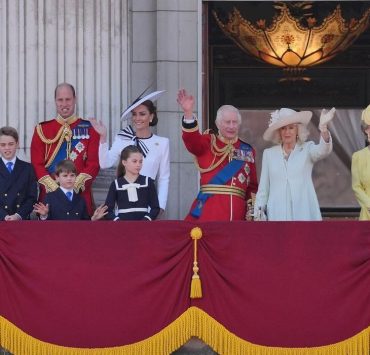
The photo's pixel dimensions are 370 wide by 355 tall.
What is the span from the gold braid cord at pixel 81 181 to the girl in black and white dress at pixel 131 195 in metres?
0.61

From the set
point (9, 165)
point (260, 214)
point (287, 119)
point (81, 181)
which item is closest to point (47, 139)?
point (81, 181)

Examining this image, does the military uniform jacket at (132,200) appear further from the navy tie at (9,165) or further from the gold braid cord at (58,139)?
the gold braid cord at (58,139)

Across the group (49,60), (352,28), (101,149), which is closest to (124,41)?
(49,60)

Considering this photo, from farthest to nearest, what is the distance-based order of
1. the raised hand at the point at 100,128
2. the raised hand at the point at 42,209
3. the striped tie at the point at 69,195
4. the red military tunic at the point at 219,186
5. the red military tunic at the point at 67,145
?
the red military tunic at the point at 67,145 < the raised hand at the point at 100,128 < the red military tunic at the point at 219,186 < the striped tie at the point at 69,195 < the raised hand at the point at 42,209

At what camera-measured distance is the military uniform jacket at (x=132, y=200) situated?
14547 millimetres

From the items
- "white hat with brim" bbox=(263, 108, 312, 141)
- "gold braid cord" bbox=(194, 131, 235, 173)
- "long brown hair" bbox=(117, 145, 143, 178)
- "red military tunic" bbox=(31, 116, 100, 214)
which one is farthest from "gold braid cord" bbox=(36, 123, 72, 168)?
"white hat with brim" bbox=(263, 108, 312, 141)

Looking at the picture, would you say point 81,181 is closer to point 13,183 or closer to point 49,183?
point 49,183

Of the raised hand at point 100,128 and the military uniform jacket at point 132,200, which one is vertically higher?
the raised hand at point 100,128

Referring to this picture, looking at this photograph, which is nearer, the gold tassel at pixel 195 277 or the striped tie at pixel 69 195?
the gold tassel at pixel 195 277

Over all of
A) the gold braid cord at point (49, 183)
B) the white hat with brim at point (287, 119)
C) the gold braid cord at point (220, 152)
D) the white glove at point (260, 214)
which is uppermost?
the white hat with brim at point (287, 119)

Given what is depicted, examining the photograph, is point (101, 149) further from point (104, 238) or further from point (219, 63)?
point (219, 63)

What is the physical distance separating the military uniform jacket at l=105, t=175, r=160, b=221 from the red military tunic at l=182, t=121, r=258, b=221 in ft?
1.77

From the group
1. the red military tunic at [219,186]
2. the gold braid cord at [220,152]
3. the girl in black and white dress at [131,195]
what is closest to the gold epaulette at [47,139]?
the girl in black and white dress at [131,195]

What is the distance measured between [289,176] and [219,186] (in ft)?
2.21
